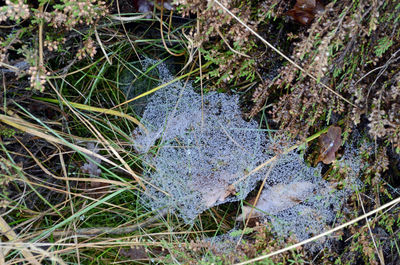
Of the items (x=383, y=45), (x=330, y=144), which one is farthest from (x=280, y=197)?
(x=383, y=45)

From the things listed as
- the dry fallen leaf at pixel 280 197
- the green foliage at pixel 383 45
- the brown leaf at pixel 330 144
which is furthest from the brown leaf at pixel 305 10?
the dry fallen leaf at pixel 280 197

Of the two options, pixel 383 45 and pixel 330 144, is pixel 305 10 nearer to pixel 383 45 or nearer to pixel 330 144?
pixel 383 45

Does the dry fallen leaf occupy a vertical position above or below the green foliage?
below

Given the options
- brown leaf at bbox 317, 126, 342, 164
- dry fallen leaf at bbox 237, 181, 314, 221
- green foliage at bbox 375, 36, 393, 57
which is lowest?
dry fallen leaf at bbox 237, 181, 314, 221

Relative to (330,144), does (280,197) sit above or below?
below

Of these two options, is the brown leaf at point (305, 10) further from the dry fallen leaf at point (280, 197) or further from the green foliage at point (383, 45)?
the dry fallen leaf at point (280, 197)

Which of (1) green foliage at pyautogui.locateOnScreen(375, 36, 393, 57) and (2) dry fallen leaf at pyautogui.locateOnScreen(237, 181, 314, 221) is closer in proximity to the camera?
(1) green foliage at pyautogui.locateOnScreen(375, 36, 393, 57)

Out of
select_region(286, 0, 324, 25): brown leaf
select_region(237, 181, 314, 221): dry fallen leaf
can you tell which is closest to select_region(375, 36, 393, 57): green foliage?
select_region(286, 0, 324, 25): brown leaf

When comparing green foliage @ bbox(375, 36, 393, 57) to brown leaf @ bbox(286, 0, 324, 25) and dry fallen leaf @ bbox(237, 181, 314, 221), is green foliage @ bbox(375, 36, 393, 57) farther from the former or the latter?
dry fallen leaf @ bbox(237, 181, 314, 221)
